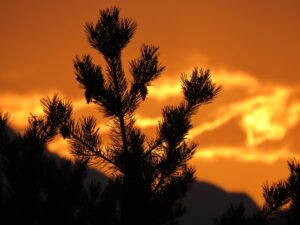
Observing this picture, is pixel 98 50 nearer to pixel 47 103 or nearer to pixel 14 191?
pixel 47 103

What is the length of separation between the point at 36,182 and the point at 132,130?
1326mm

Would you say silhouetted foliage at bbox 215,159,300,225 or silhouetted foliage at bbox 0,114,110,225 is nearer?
silhouetted foliage at bbox 0,114,110,225

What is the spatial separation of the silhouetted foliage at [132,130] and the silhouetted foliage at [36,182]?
30cm

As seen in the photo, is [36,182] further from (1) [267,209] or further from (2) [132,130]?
(1) [267,209]

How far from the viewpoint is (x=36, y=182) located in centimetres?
448

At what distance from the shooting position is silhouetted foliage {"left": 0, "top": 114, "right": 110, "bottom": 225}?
4.19m

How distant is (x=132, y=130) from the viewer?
5238 mm

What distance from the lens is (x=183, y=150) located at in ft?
18.0

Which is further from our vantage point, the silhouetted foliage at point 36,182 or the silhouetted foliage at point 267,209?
the silhouetted foliage at point 267,209

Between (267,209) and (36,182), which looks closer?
(36,182)

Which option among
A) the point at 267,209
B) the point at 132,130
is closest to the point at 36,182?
the point at 132,130

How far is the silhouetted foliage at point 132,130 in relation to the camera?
4.90 metres

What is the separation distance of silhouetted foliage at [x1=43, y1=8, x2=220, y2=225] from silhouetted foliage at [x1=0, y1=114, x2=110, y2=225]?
0.30 metres

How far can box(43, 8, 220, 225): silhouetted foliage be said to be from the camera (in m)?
4.90
